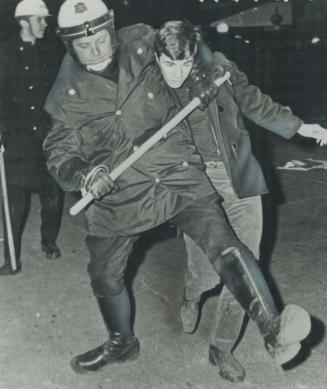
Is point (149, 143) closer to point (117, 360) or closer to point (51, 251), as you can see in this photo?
point (117, 360)

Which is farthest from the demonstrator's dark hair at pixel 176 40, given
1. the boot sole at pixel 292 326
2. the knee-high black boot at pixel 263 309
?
the boot sole at pixel 292 326

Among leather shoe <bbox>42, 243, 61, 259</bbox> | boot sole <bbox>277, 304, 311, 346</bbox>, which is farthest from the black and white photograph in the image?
leather shoe <bbox>42, 243, 61, 259</bbox>

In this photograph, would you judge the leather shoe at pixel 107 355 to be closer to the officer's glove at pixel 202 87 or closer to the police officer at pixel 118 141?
the police officer at pixel 118 141

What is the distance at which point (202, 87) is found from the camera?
2.98 metres

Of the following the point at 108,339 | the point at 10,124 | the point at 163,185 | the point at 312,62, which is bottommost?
the point at 312,62

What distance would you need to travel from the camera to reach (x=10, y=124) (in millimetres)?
4910

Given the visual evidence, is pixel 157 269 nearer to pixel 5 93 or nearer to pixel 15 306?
pixel 15 306

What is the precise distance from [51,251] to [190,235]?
261 centimetres

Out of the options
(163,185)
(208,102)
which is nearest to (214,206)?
(163,185)

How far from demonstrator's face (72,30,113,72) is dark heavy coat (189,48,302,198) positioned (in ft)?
1.79

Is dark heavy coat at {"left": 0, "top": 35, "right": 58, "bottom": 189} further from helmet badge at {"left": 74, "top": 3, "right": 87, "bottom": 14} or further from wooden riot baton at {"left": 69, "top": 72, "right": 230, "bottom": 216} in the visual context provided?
wooden riot baton at {"left": 69, "top": 72, "right": 230, "bottom": 216}

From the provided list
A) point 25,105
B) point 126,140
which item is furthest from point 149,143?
point 25,105

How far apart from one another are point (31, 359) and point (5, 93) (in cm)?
234

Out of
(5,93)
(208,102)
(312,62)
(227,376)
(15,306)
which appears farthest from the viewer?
(312,62)
